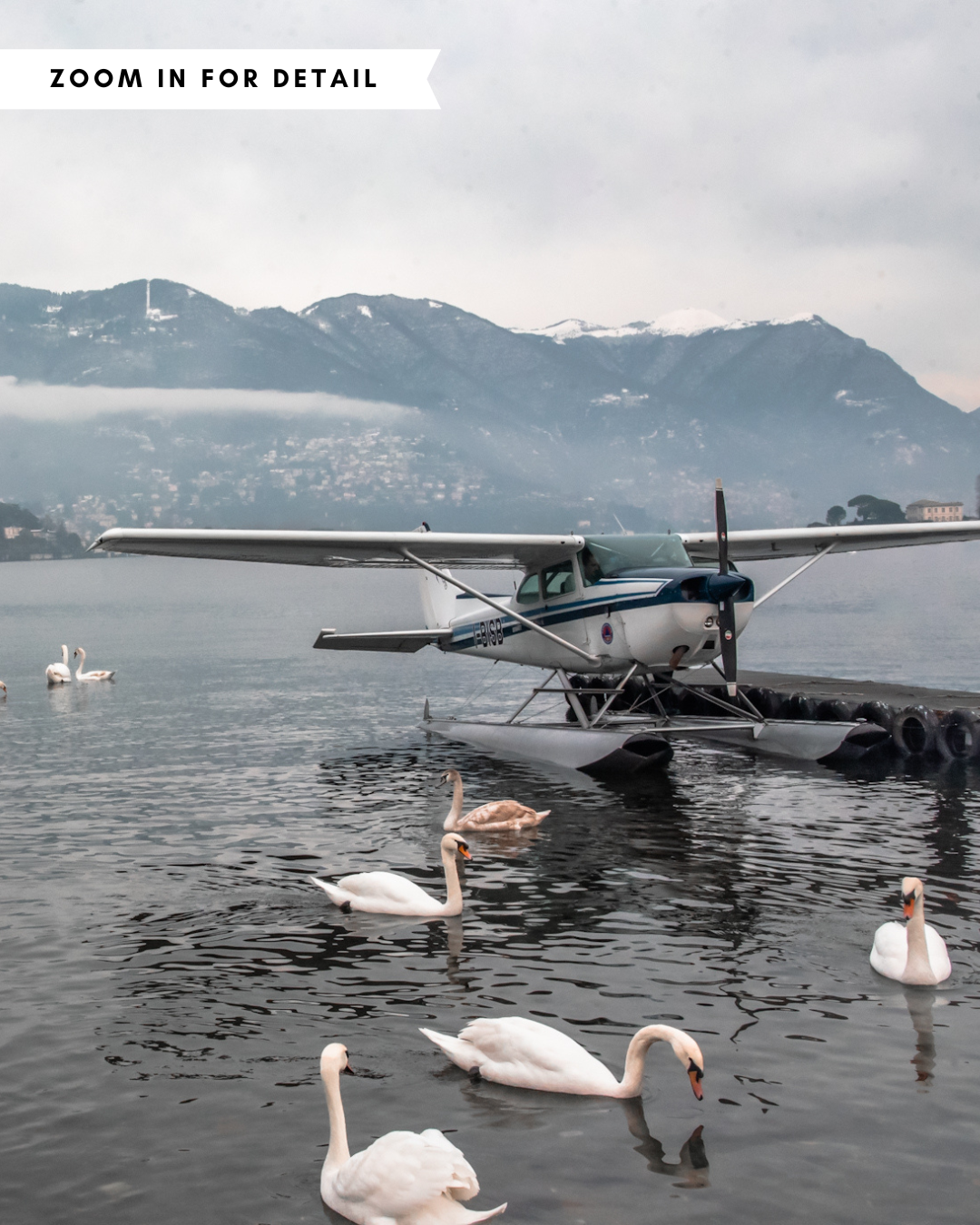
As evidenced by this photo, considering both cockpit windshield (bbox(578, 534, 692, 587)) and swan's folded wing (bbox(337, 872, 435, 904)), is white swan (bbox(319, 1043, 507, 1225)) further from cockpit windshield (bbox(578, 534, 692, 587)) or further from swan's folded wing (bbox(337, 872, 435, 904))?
cockpit windshield (bbox(578, 534, 692, 587))

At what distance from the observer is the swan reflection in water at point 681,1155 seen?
5.50 m

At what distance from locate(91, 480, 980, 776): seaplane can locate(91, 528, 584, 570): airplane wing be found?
34mm

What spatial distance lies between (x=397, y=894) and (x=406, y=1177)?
15.5 ft

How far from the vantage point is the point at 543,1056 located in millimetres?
6305

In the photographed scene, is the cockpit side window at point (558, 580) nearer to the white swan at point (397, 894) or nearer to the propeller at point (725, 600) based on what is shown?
the propeller at point (725, 600)

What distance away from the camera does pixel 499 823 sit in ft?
43.7

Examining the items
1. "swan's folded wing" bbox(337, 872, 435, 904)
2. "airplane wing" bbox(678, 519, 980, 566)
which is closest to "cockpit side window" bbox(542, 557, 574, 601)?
"airplane wing" bbox(678, 519, 980, 566)

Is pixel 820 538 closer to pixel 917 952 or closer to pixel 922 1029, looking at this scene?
pixel 917 952

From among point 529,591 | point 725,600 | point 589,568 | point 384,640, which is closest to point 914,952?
point 725,600

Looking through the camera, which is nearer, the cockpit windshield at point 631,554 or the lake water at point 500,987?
the lake water at point 500,987

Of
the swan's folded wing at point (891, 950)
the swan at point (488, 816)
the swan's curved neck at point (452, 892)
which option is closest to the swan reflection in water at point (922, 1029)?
the swan's folded wing at point (891, 950)

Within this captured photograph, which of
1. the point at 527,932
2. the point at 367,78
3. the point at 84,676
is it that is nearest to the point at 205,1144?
the point at 527,932

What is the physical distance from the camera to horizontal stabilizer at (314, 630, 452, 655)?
21953mm

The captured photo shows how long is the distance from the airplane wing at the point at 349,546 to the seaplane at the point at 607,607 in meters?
0.03
